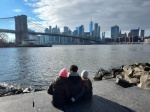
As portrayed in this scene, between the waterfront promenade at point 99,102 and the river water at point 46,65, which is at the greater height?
the waterfront promenade at point 99,102

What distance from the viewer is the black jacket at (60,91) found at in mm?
3453

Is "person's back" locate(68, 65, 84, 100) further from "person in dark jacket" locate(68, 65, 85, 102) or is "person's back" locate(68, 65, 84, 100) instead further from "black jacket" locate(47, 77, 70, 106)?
"black jacket" locate(47, 77, 70, 106)

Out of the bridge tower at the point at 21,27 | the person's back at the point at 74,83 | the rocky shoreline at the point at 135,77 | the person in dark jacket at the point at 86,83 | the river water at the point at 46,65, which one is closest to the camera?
the person's back at the point at 74,83

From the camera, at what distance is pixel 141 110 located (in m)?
3.54

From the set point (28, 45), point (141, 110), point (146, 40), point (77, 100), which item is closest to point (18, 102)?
point (77, 100)

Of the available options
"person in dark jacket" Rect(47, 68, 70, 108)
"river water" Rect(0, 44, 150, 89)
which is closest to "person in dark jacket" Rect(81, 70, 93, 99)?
"person in dark jacket" Rect(47, 68, 70, 108)

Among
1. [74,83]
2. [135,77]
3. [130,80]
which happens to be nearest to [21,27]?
[135,77]

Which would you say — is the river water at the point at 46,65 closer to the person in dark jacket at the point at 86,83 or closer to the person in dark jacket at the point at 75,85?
the person in dark jacket at the point at 86,83

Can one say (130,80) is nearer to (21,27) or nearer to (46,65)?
(46,65)

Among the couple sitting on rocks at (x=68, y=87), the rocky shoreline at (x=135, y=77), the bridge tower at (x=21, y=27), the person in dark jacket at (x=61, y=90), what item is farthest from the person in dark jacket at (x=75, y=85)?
the bridge tower at (x=21, y=27)

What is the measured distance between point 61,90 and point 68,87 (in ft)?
0.53

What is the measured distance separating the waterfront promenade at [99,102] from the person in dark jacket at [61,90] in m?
0.13

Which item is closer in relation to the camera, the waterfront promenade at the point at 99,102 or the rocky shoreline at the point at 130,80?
the waterfront promenade at the point at 99,102

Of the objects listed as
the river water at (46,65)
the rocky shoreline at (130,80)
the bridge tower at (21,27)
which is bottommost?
the river water at (46,65)
